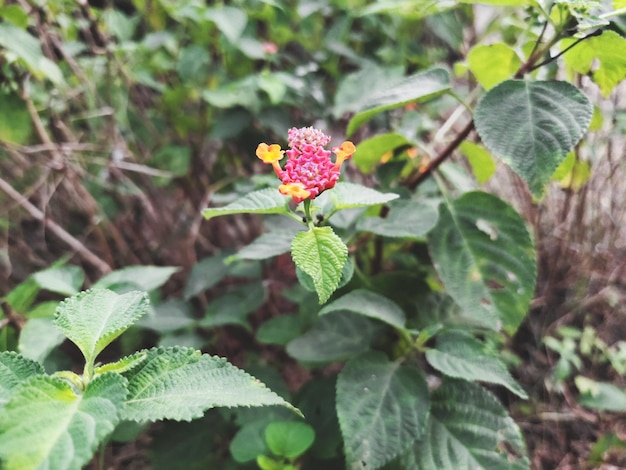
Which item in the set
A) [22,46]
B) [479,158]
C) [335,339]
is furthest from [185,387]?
[22,46]

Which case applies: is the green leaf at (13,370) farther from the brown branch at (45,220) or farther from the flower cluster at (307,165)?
the brown branch at (45,220)

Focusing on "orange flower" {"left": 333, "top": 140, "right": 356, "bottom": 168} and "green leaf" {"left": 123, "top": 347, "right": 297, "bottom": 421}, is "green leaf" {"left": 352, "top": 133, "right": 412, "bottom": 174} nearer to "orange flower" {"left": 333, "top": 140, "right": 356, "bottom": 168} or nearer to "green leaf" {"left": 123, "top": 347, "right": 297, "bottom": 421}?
"orange flower" {"left": 333, "top": 140, "right": 356, "bottom": 168}

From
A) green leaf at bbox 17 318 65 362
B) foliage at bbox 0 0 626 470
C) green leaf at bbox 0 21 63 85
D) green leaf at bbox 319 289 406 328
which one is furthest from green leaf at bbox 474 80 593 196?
green leaf at bbox 0 21 63 85

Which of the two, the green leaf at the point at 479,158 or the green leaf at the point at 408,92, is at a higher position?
the green leaf at the point at 408,92

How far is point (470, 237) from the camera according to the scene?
29.6 inches

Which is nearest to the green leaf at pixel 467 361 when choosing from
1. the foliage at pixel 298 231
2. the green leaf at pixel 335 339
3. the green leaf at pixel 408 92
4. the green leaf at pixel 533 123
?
the foliage at pixel 298 231

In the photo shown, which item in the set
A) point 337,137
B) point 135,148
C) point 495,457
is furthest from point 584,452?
point 135,148

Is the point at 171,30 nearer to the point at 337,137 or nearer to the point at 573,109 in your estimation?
the point at 337,137

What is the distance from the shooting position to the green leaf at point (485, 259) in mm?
700

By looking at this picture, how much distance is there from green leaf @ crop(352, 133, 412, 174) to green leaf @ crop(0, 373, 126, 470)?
0.53 meters

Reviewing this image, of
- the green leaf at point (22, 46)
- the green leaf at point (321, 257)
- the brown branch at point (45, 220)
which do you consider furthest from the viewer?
the brown branch at point (45, 220)

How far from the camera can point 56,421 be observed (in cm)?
38

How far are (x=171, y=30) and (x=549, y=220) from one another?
3.56ft

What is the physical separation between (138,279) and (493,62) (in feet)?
2.21
